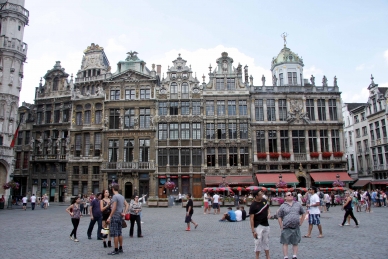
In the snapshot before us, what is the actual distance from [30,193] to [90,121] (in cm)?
1246

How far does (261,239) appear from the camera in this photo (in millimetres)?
8031

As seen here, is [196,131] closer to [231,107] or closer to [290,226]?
[231,107]

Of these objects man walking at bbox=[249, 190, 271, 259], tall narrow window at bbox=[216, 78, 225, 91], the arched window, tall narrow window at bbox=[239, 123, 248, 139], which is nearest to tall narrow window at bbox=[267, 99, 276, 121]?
tall narrow window at bbox=[239, 123, 248, 139]

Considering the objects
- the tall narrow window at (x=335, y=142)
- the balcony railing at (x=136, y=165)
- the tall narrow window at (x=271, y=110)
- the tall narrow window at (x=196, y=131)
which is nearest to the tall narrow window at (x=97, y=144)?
the balcony railing at (x=136, y=165)

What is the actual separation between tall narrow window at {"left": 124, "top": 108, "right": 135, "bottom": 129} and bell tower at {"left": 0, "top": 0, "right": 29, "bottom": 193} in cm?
1273

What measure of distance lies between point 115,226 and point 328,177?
3651cm

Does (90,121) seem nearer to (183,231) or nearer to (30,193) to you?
(30,193)

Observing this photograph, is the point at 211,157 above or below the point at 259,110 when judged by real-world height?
below

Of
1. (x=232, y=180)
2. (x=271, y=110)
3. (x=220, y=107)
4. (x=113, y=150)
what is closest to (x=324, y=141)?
(x=271, y=110)

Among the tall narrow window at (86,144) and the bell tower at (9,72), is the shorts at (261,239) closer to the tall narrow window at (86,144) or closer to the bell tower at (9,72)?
the bell tower at (9,72)

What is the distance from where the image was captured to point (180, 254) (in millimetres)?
9586

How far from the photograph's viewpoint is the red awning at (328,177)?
40312mm

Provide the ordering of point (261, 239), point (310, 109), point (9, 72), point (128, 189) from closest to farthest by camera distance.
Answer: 1. point (261, 239)
2. point (9, 72)
3. point (128, 189)
4. point (310, 109)

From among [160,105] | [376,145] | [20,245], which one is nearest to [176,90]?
[160,105]
